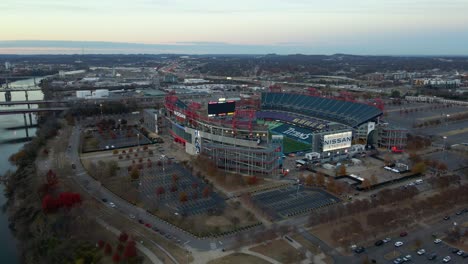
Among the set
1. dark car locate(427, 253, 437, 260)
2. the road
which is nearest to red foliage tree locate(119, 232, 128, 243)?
the road

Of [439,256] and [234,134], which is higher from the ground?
[234,134]

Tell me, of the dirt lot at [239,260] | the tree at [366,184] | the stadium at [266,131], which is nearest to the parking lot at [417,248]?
the dirt lot at [239,260]

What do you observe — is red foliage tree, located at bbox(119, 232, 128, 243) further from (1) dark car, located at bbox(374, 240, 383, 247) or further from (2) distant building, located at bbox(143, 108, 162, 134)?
(2) distant building, located at bbox(143, 108, 162, 134)

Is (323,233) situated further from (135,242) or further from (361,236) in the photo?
(135,242)

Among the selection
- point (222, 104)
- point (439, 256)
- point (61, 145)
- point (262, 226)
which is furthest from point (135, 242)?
point (61, 145)

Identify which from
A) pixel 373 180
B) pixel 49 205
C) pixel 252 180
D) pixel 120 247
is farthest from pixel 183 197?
pixel 373 180

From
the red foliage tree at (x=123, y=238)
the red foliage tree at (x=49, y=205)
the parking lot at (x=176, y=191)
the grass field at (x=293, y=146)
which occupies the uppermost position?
the red foliage tree at (x=49, y=205)

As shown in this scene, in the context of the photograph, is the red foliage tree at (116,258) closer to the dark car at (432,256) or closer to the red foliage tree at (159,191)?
the red foliage tree at (159,191)
